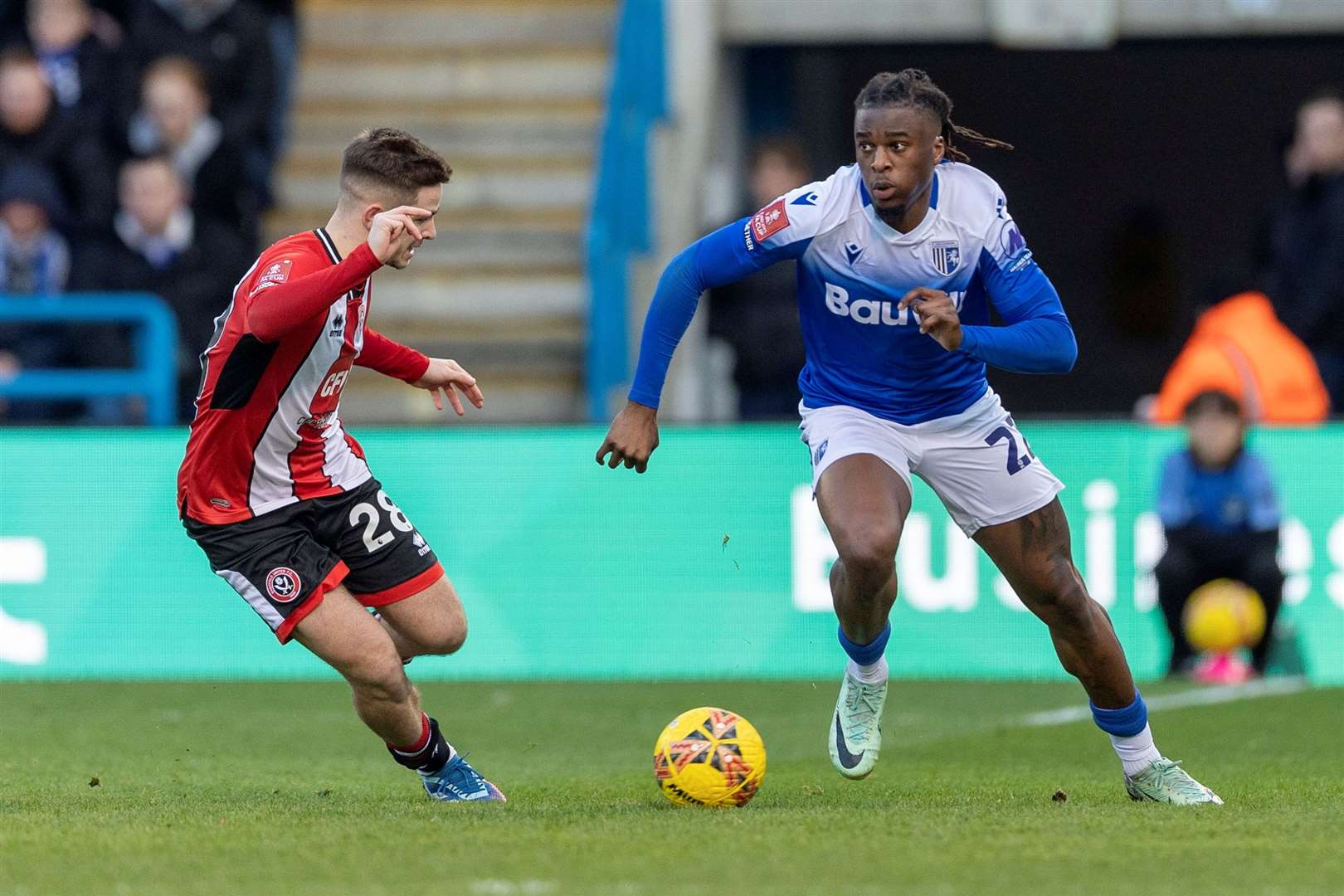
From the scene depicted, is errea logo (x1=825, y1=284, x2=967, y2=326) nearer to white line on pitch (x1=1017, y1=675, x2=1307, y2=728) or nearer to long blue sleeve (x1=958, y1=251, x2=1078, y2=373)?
long blue sleeve (x1=958, y1=251, x2=1078, y2=373)

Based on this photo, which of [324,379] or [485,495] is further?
[485,495]

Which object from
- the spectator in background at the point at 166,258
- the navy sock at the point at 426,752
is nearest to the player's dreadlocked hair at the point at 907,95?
the navy sock at the point at 426,752

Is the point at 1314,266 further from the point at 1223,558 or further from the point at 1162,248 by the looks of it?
the point at 1162,248

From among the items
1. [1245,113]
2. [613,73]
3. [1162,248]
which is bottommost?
[1162,248]

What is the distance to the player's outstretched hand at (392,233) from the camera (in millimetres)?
6332

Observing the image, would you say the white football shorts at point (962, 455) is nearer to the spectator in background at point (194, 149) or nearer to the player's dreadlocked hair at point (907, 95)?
the player's dreadlocked hair at point (907, 95)

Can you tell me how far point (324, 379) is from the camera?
22.4ft

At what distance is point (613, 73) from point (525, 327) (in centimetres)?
186

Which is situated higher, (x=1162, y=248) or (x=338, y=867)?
(x=338, y=867)

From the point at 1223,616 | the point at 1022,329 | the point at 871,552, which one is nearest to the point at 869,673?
the point at 871,552

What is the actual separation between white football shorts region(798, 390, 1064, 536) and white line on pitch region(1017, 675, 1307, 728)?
2.85 m

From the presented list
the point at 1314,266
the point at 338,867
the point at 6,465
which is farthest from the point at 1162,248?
the point at 338,867

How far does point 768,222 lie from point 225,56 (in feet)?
30.0

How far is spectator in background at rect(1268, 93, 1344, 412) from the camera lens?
13875 millimetres
